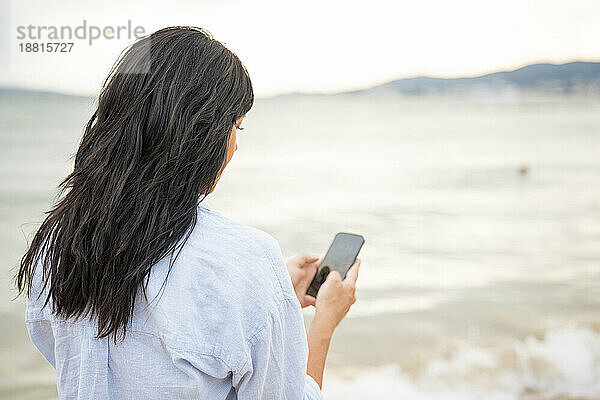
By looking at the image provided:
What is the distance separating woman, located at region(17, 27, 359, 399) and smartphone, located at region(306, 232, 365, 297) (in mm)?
329

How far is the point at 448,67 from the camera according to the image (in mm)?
1966

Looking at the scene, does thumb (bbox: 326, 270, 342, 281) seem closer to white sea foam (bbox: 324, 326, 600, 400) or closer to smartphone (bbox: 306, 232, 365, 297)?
smartphone (bbox: 306, 232, 365, 297)

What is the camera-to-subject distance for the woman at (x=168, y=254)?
2.12 ft

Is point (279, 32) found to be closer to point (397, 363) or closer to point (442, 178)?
point (442, 178)

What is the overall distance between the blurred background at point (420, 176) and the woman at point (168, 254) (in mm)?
1118

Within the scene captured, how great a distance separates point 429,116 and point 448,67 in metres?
0.16

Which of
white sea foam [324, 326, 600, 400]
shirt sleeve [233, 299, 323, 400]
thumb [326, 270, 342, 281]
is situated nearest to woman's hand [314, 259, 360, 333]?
thumb [326, 270, 342, 281]

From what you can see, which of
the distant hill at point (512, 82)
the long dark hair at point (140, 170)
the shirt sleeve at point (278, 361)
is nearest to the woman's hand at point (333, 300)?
the shirt sleeve at point (278, 361)

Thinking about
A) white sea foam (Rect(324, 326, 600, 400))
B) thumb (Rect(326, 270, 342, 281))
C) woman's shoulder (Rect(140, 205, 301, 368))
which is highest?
woman's shoulder (Rect(140, 205, 301, 368))

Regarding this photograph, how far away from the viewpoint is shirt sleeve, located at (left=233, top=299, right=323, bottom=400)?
0.67 m

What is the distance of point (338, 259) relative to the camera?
40.6 inches

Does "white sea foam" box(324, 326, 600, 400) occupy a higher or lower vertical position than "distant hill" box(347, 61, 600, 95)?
lower

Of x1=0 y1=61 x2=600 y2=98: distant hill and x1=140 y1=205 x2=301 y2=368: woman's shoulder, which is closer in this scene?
x1=140 y1=205 x2=301 y2=368: woman's shoulder

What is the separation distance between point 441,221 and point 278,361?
1416 mm
